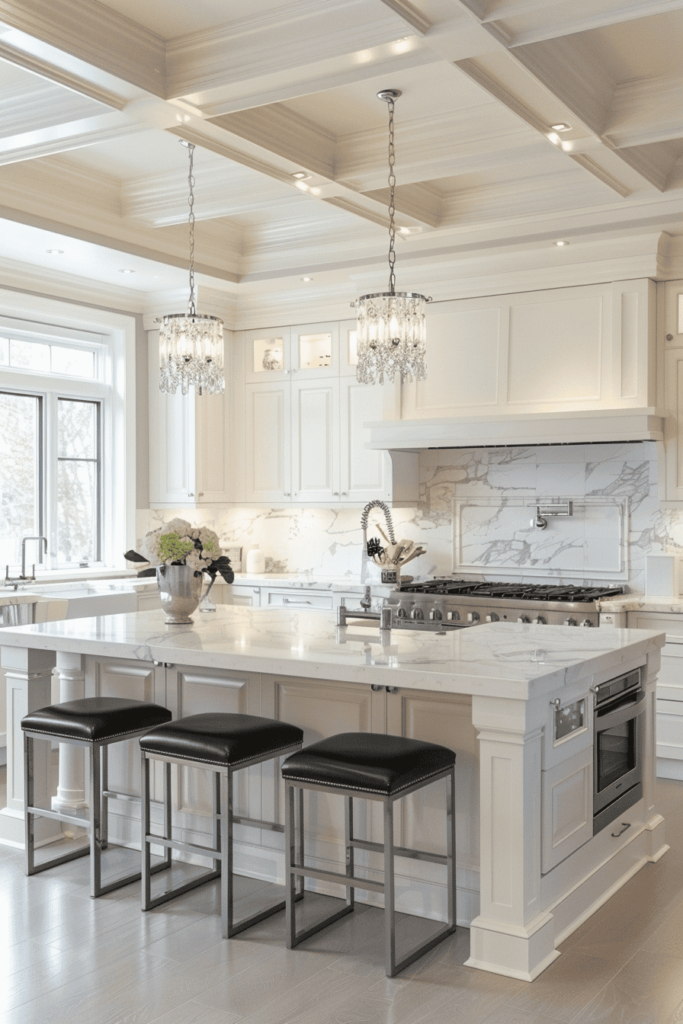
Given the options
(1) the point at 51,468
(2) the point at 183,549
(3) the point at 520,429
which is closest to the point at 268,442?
(1) the point at 51,468

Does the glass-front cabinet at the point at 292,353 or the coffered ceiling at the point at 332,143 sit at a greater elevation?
the coffered ceiling at the point at 332,143

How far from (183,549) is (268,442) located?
2878 mm

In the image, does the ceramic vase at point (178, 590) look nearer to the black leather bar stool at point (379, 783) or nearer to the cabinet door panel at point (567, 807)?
the black leather bar stool at point (379, 783)

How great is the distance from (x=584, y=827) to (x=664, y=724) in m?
1.90

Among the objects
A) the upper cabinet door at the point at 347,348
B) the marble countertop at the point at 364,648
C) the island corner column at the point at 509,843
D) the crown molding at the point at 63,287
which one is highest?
the crown molding at the point at 63,287

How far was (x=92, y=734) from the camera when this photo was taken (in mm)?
3504

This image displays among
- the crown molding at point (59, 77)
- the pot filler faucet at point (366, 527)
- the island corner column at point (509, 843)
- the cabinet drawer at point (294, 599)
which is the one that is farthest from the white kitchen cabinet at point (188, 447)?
the island corner column at point (509, 843)

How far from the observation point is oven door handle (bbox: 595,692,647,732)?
11.1ft

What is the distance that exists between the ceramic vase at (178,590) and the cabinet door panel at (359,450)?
2388 mm

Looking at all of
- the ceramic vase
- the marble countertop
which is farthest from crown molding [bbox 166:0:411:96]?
the marble countertop

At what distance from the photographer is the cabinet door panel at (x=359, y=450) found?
629 cm

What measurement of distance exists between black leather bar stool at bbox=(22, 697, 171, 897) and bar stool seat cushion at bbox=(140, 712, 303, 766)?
25 centimetres

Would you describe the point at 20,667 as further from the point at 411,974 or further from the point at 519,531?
the point at 519,531

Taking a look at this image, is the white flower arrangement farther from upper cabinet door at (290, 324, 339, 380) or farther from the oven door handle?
upper cabinet door at (290, 324, 339, 380)
